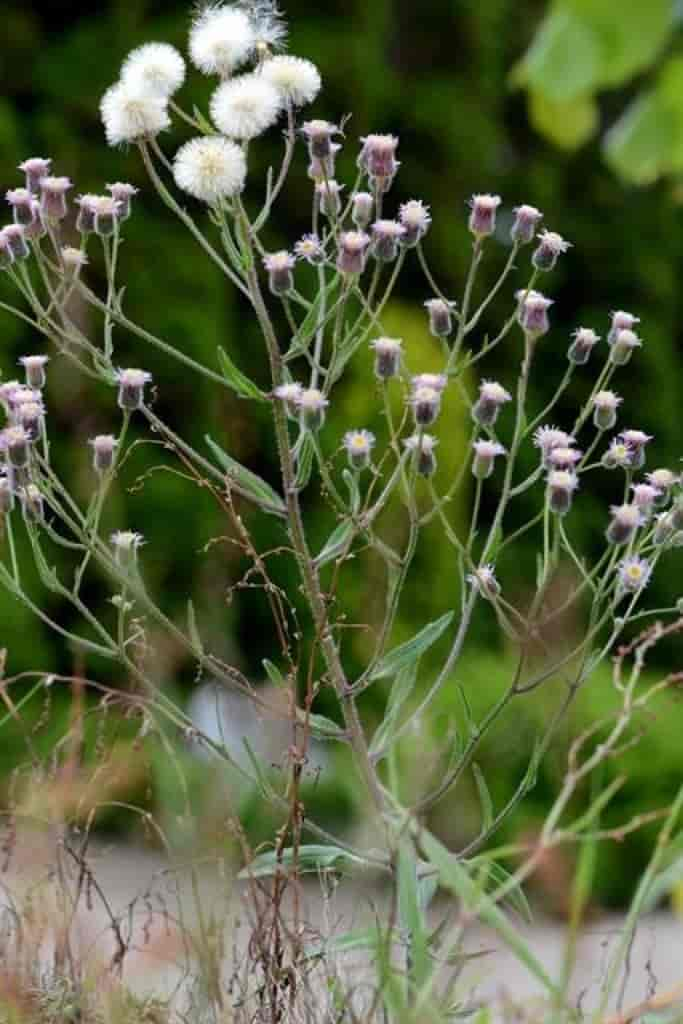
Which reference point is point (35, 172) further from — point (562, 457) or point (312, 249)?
point (562, 457)

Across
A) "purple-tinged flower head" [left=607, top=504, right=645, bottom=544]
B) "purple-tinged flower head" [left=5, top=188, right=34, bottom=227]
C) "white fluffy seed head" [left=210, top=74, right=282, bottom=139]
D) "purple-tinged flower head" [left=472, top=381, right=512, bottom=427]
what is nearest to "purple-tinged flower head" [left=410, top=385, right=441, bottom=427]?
"purple-tinged flower head" [left=472, top=381, right=512, bottom=427]

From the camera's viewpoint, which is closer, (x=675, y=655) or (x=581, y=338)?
(x=581, y=338)

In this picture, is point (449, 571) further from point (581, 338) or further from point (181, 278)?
point (581, 338)

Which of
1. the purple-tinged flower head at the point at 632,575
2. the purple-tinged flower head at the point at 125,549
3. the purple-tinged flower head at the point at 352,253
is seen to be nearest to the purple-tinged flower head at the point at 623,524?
the purple-tinged flower head at the point at 632,575

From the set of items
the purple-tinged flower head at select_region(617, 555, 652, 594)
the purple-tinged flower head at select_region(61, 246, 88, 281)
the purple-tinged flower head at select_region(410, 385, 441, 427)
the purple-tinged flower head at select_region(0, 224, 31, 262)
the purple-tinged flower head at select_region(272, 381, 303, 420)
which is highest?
the purple-tinged flower head at select_region(0, 224, 31, 262)

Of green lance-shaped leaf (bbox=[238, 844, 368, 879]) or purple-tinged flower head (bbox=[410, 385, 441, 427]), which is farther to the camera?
green lance-shaped leaf (bbox=[238, 844, 368, 879])

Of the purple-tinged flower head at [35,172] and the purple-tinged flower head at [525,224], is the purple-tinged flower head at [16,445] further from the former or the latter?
the purple-tinged flower head at [525,224]

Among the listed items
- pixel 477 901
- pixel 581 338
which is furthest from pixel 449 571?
pixel 477 901

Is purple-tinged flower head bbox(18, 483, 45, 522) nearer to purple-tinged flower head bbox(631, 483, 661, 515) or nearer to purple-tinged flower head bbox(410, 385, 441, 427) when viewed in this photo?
purple-tinged flower head bbox(410, 385, 441, 427)
